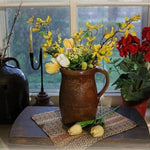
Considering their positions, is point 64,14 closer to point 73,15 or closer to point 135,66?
point 73,15

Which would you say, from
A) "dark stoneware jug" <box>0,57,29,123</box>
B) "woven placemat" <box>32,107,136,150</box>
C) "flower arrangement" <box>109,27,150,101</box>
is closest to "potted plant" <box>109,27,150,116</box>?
"flower arrangement" <box>109,27,150,101</box>

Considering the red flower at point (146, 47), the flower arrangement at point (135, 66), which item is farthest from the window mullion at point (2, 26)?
the red flower at point (146, 47)

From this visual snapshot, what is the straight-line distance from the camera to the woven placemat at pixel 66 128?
1.03 meters

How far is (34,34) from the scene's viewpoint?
1618mm

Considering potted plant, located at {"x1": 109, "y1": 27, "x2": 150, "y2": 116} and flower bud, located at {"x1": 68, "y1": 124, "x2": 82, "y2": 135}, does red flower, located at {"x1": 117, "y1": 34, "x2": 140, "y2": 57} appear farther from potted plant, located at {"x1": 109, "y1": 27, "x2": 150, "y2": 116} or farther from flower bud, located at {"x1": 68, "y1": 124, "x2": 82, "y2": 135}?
flower bud, located at {"x1": 68, "y1": 124, "x2": 82, "y2": 135}

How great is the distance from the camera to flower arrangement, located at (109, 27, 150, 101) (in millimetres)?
1289

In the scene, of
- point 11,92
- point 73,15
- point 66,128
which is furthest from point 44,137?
point 73,15

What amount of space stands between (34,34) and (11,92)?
407 millimetres

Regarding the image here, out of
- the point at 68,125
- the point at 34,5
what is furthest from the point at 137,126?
the point at 34,5

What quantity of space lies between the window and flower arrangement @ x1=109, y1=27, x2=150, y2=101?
9.2 inches

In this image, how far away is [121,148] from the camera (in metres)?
1.05

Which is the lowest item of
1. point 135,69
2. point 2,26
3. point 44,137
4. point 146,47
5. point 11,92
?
point 44,137

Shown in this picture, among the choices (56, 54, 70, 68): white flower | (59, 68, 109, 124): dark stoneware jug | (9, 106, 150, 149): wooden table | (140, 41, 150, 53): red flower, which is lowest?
(9, 106, 150, 149): wooden table

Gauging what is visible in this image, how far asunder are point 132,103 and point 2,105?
641mm
